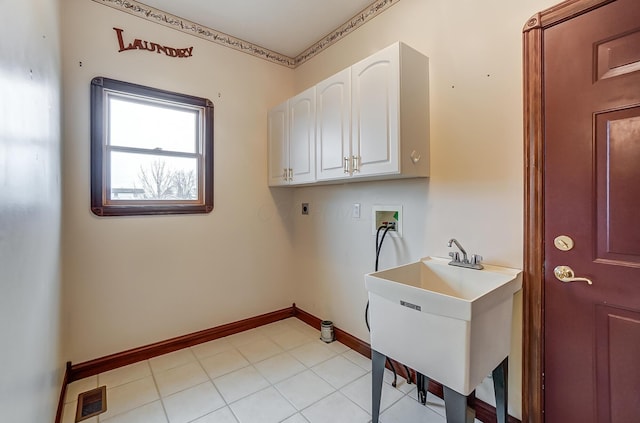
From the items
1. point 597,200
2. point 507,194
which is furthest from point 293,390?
point 597,200

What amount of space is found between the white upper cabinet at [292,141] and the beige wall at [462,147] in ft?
1.45

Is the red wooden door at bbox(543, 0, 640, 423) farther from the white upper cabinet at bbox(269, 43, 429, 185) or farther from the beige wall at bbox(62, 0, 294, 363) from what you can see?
the beige wall at bbox(62, 0, 294, 363)

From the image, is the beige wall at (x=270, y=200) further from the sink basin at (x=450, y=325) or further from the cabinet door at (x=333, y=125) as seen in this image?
the cabinet door at (x=333, y=125)

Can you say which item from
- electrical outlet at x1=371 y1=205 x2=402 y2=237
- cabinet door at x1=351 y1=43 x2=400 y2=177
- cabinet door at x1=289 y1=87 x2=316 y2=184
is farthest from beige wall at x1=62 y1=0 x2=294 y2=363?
cabinet door at x1=351 y1=43 x2=400 y2=177

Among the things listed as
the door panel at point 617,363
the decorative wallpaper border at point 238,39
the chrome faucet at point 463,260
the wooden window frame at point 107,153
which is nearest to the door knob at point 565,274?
the door panel at point 617,363

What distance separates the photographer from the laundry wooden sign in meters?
2.14

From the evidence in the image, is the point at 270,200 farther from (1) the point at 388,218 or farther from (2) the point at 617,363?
(2) the point at 617,363

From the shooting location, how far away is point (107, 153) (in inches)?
84.4

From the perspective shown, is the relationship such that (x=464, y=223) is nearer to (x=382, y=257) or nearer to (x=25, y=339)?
(x=382, y=257)

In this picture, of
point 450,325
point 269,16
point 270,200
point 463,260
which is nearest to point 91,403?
point 270,200

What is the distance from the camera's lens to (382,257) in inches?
85.5

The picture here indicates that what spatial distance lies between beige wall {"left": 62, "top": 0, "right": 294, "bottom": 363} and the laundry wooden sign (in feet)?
0.13

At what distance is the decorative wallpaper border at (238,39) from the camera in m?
2.16

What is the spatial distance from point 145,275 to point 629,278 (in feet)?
9.56
